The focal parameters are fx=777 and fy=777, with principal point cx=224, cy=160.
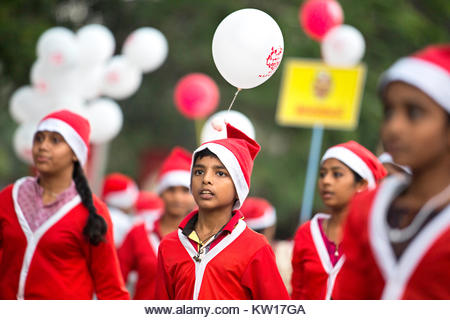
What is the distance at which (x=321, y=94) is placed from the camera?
9.87 meters

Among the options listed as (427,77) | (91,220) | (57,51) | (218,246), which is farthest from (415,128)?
(57,51)

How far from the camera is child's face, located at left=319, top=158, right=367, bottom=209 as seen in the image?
5.14 meters

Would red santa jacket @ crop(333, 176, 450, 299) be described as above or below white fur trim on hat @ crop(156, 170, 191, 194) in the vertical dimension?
below

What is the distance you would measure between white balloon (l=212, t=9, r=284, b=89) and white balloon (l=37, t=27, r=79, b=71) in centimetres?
366

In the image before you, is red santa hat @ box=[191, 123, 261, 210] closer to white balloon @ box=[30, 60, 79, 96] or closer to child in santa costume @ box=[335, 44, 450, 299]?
child in santa costume @ box=[335, 44, 450, 299]

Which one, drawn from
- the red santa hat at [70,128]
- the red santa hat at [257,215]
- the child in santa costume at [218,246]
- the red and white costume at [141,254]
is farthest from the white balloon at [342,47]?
the child in santa costume at [218,246]

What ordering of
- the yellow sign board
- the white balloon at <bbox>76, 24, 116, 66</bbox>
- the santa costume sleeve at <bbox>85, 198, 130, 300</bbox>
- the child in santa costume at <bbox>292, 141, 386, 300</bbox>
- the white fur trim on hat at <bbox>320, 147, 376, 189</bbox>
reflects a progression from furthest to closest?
the yellow sign board → the white balloon at <bbox>76, 24, 116, 66</bbox> → the white fur trim on hat at <bbox>320, 147, 376, 189</bbox> → the child in santa costume at <bbox>292, 141, 386, 300</bbox> → the santa costume sleeve at <bbox>85, 198, 130, 300</bbox>

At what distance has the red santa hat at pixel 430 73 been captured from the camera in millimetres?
2412

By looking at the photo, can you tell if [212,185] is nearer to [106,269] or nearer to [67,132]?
[106,269]

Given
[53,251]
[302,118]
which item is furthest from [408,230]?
[302,118]

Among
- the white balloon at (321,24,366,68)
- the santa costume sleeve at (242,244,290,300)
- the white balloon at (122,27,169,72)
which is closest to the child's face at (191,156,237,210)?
the santa costume sleeve at (242,244,290,300)

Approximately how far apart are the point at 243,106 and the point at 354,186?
13.2 meters

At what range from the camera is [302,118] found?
9969 millimetres
